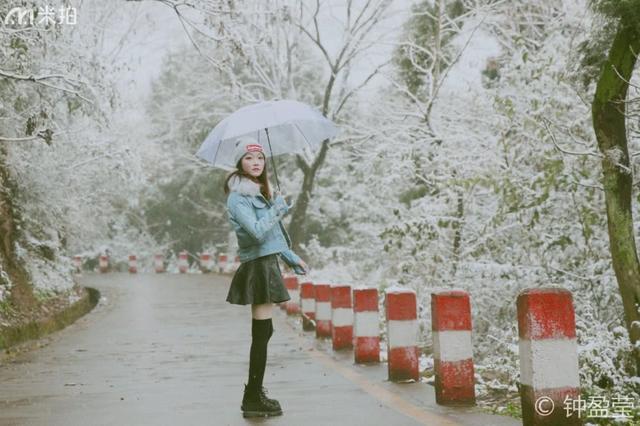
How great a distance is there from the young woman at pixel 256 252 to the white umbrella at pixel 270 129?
437mm

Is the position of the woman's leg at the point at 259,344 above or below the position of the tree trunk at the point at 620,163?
below

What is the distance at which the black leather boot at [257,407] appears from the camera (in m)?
6.54

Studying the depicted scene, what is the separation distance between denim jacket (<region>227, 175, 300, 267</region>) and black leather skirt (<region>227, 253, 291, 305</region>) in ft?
0.24

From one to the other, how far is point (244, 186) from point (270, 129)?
72.8 inches

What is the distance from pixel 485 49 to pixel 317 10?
6394 mm

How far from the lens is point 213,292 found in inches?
910

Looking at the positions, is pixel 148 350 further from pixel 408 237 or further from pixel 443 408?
pixel 443 408

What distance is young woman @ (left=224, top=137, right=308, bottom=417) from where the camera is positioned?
654 cm

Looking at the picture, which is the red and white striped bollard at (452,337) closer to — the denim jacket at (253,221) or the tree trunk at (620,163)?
the denim jacket at (253,221)

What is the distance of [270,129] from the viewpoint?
8375mm

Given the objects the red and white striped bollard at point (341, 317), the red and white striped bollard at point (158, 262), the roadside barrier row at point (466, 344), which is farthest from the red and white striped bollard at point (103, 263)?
the roadside barrier row at point (466, 344)

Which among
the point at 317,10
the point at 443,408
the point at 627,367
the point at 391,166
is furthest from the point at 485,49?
the point at 443,408

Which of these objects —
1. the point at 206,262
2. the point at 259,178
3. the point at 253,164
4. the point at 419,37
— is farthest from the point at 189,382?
the point at 206,262

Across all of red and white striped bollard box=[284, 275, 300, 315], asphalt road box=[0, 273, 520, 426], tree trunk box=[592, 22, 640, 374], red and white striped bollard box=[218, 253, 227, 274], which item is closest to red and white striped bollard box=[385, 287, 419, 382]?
asphalt road box=[0, 273, 520, 426]
